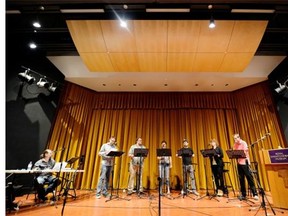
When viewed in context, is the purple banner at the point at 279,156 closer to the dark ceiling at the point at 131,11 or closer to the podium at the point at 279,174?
the podium at the point at 279,174

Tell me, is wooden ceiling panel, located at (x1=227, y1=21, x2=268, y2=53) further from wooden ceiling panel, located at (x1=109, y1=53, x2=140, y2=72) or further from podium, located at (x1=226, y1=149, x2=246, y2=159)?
podium, located at (x1=226, y1=149, x2=246, y2=159)

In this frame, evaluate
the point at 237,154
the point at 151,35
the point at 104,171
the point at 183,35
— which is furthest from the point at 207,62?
the point at 104,171

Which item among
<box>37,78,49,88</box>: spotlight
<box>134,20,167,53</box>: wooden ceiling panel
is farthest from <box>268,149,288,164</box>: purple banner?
<box>37,78,49,88</box>: spotlight

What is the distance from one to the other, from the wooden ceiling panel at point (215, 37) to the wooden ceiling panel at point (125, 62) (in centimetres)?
185

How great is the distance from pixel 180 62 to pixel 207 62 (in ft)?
2.63

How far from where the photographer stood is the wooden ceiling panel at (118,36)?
14.1 ft

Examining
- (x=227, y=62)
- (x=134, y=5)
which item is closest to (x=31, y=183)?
(x=134, y=5)

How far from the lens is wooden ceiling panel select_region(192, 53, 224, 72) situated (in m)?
5.09

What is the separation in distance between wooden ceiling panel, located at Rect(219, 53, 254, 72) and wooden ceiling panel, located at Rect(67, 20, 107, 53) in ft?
11.6

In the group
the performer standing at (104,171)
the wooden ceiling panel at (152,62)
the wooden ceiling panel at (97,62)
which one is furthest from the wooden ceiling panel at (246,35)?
the performer standing at (104,171)

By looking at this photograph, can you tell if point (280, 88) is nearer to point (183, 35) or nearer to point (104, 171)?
point (183, 35)

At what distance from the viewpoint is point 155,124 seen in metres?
7.01

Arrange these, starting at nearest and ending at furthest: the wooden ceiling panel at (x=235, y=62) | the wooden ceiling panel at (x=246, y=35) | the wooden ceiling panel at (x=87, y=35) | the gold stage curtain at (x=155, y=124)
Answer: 1. the wooden ceiling panel at (x=246, y=35)
2. the wooden ceiling panel at (x=87, y=35)
3. the wooden ceiling panel at (x=235, y=62)
4. the gold stage curtain at (x=155, y=124)

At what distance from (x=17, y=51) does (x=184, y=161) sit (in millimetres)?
5821
